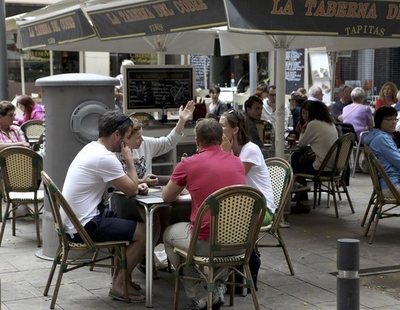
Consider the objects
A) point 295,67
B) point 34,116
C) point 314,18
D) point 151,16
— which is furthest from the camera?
point 295,67

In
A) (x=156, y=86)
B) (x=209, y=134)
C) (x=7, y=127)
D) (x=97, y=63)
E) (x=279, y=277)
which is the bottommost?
(x=279, y=277)

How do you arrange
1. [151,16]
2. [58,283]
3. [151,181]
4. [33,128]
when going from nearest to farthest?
1. [58,283]
2. [151,181]
3. [151,16]
4. [33,128]

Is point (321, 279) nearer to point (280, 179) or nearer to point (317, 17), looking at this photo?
point (280, 179)

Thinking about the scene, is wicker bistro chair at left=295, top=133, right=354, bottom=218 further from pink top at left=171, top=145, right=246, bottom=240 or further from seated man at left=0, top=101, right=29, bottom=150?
pink top at left=171, top=145, right=246, bottom=240

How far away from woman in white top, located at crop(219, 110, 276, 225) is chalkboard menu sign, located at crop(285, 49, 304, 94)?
Answer: 15.2 metres

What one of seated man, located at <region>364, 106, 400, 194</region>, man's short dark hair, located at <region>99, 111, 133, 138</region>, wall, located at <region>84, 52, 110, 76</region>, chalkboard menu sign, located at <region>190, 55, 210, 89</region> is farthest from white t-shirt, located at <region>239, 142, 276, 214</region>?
wall, located at <region>84, 52, 110, 76</region>

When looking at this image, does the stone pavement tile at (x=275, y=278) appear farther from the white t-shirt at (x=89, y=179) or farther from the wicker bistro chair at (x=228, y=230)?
the white t-shirt at (x=89, y=179)

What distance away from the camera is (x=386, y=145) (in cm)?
782

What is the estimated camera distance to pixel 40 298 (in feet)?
19.4

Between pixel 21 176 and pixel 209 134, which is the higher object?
pixel 209 134

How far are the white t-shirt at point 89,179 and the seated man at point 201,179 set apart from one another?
49 centimetres

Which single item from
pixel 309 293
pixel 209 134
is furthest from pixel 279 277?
pixel 209 134

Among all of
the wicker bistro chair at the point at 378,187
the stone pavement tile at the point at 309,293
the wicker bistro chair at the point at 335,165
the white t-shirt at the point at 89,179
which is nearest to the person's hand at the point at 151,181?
the white t-shirt at the point at 89,179

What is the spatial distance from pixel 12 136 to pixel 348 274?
5.85 metres
